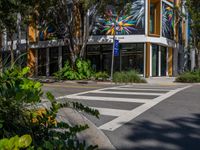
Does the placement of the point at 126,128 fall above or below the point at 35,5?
below

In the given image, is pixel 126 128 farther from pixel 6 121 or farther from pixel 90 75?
pixel 90 75

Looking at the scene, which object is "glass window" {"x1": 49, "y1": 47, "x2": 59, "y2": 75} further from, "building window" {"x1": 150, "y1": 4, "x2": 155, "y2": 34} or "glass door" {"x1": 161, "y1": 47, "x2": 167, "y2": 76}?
"glass door" {"x1": 161, "y1": 47, "x2": 167, "y2": 76}

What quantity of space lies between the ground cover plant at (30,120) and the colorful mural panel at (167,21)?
2977 cm

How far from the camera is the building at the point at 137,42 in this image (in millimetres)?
29562

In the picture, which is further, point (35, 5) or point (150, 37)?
point (150, 37)

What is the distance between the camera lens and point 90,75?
2517 cm

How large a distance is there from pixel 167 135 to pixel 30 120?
4474mm

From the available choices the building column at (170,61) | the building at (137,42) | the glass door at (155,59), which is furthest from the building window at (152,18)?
the building column at (170,61)

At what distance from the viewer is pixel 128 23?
97.7ft

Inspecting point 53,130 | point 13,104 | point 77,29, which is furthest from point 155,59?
point 13,104

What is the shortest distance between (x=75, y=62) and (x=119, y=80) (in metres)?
4.47

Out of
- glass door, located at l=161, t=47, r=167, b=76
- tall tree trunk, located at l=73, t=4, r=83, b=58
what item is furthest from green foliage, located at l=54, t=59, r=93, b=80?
glass door, located at l=161, t=47, r=167, b=76

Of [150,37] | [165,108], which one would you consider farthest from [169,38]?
[165,108]

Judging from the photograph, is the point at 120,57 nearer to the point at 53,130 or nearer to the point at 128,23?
the point at 128,23
